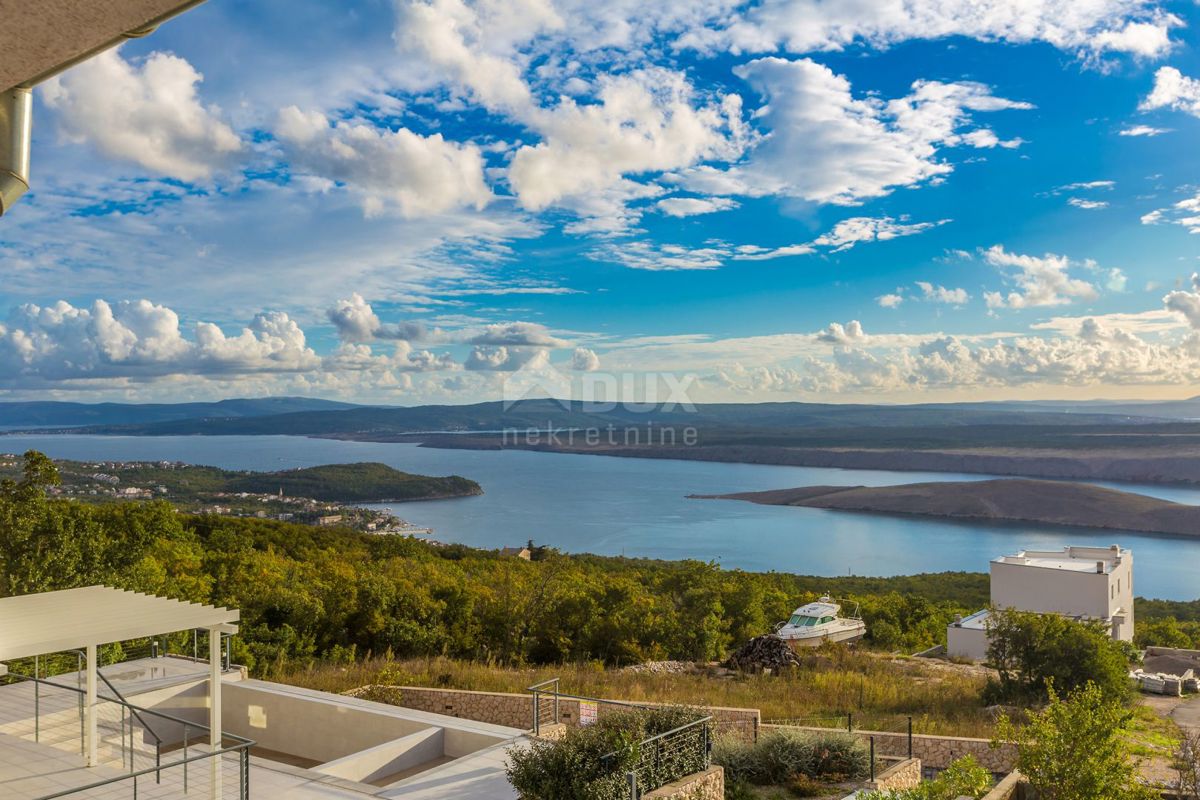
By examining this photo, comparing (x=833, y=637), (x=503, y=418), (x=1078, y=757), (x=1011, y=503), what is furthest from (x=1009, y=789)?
(x=503, y=418)

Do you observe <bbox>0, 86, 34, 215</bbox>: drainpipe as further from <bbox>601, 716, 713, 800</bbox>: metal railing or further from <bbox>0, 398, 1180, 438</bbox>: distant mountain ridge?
<bbox>0, 398, 1180, 438</bbox>: distant mountain ridge

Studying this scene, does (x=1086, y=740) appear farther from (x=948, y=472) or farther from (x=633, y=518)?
(x=948, y=472)

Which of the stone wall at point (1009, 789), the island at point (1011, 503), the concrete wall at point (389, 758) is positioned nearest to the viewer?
the stone wall at point (1009, 789)

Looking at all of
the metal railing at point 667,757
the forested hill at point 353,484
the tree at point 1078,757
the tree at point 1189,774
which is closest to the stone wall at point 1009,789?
the tree at point 1078,757

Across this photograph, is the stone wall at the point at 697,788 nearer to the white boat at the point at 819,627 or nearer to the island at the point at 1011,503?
the white boat at the point at 819,627

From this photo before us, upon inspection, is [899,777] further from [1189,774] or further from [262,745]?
[262,745]
